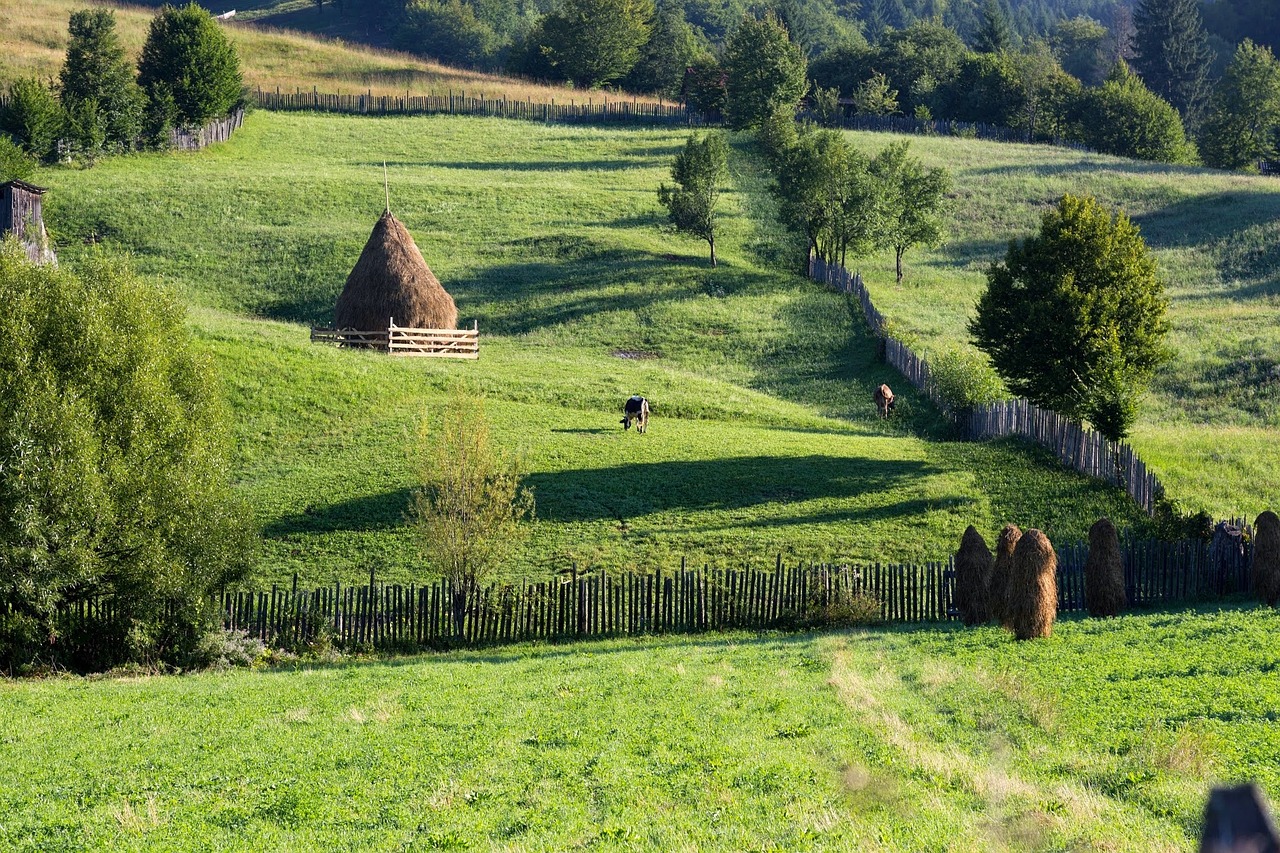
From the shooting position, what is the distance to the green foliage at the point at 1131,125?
359 feet

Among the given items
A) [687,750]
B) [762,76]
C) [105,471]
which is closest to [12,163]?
[105,471]

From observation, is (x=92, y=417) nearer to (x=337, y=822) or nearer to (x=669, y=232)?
(x=337, y=822)

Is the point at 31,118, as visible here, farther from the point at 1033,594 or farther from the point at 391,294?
the point at 1033,594

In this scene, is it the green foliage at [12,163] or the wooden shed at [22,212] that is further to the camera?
the green foliage at [12,163]

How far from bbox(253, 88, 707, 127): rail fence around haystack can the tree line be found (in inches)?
425

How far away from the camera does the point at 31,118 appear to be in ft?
236

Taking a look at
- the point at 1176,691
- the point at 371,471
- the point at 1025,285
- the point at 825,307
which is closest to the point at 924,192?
the point at 825,307

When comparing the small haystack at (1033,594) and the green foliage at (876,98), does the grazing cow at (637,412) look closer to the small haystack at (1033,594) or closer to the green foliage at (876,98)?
the small haystack at (1033,594)

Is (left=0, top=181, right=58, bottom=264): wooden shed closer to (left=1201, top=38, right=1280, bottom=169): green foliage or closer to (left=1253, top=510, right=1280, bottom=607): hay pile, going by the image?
(left=1253, top=510, right=1280, bottom=607): hay pile

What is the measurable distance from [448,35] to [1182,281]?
125227mm

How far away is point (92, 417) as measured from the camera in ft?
84.8

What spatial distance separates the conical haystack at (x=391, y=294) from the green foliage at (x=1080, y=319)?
2100cm

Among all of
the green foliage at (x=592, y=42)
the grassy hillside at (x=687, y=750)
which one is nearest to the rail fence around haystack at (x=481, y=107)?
the green foliage at (x=592, y=42)

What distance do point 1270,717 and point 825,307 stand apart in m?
48.8
